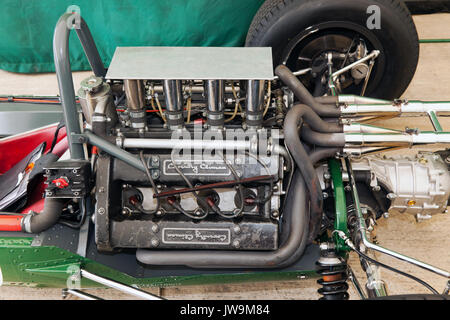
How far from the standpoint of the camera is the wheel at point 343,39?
9.26ft

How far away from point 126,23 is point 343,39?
1.96m

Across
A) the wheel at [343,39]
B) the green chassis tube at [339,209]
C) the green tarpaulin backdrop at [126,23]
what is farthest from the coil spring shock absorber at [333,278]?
the green tarpaulin backdrop at [126,23]

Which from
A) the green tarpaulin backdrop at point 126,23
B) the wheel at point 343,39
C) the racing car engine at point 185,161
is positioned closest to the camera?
the racing car engine at point 185,161

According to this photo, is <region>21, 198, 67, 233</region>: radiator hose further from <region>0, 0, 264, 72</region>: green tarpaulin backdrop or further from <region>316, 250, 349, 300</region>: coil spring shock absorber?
<region>0, 0, 264, 72</region>: green tarpaulin backdrop

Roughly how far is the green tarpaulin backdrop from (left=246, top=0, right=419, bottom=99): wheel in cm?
99

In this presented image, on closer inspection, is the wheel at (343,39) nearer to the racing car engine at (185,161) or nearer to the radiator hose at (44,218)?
the racing car engine at (185,161)

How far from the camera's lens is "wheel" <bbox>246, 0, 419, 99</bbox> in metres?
2.82

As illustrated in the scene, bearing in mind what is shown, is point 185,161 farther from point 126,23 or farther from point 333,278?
point 126,23

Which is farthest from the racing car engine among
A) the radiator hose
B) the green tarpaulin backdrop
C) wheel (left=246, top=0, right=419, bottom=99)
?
the green tarpaulin backdrop

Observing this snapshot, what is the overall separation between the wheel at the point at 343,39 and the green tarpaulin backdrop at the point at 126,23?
0.99 meters

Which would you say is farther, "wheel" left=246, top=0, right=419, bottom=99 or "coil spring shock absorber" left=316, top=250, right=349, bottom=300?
"wheel" left=246, top=0, right=419, bottom=99

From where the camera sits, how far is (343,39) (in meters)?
2.99

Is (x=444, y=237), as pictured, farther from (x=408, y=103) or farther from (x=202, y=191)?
(x=202, y=191)

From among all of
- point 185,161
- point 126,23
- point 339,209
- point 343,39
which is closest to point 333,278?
point 339,209
